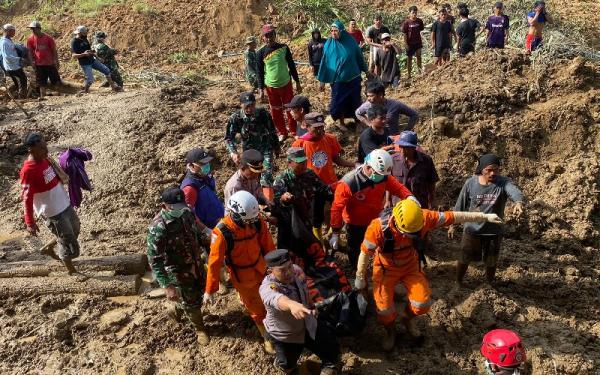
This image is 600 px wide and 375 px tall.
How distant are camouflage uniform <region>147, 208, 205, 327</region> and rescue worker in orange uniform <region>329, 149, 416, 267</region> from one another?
1.43 meters

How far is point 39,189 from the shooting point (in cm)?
575

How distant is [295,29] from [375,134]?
12.3 meters

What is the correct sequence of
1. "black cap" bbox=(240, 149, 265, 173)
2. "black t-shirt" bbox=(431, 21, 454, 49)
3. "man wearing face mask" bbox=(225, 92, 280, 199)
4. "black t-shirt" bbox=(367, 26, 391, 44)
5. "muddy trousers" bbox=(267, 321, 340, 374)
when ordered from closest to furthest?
1. "muddy trousers" bbox=(267, 321, 340, 374)
2. "black cap" bbox=(240, 149, 265, 173)
3. "man wearing face mask" bbox=(225, 92, 280, 199)
4. "black t-shirt" bbox=(367, 26, 391, 44)
5. "black t-shirt" bbox=(431, 21, 454, 49)

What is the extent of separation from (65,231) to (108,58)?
7414mm

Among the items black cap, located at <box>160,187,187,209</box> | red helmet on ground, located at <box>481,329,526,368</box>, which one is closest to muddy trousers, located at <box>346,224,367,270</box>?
black cap, located at <box>160,187,187,209</box>

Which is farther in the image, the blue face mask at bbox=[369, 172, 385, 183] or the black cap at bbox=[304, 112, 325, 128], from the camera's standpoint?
the black cap at bbox=[304, 112, 325, 128]

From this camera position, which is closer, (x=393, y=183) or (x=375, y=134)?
(x=393, y=183)

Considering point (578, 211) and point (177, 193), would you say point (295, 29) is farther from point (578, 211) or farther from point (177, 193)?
point (177, 193)

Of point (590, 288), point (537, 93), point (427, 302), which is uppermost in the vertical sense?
point (537, 93)

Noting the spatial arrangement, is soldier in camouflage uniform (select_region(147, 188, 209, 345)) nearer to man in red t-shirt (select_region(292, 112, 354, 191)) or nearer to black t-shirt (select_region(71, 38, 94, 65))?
man in red t-shirt (select_region(292, 112, 354, 191))

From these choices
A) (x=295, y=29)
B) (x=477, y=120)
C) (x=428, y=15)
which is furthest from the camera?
(x=295, y=29)

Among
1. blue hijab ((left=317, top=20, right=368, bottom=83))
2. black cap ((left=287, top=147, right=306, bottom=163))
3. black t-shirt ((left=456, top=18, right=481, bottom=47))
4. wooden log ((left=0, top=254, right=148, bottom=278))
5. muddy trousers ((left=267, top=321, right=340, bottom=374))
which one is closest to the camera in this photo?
muddy trousers ((left=267, top=321, right=340, bottom=374))

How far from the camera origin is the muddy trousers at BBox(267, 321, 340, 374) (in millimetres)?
4371

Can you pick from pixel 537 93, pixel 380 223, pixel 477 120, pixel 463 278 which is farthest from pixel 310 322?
pixel 537 93
